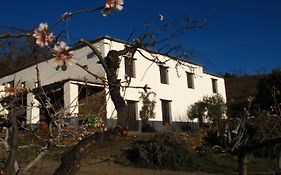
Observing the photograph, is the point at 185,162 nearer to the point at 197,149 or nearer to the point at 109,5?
the point at 197,149

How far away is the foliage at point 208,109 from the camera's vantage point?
31953 millimetres

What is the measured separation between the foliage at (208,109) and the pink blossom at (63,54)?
30.0m

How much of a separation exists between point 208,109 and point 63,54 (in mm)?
30660

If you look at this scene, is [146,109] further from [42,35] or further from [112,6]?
[42,35]

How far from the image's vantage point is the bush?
14203 mm

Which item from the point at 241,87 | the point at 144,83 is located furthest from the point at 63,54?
the point at 241,87

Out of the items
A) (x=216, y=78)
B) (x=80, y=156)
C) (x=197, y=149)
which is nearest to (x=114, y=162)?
(x=197, y=149)

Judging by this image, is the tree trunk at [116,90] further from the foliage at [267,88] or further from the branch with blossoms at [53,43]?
the foliage at [267,88]

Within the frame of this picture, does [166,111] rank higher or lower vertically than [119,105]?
higher

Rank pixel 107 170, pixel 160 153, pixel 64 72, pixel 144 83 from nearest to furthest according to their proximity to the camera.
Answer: pixel 107 170 → pixel 160 153 → pixel 64 72 → pixel 144 83

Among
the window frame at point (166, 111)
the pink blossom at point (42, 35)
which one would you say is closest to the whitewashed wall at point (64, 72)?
the window frame at point (166, 111)

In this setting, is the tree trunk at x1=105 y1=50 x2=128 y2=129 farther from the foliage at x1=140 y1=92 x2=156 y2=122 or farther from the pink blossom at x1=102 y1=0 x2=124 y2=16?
the foliage at x1=140 y1=92 x2=156 y2=122

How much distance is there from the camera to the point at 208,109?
3238 centimetres

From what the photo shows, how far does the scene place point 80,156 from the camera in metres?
2.38
